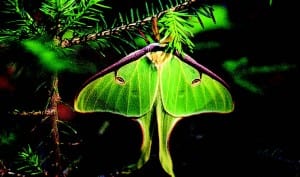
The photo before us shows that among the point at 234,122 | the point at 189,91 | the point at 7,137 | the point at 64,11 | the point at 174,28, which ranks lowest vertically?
the point at 234,122

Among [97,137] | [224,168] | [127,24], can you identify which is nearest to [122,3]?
[97,137]

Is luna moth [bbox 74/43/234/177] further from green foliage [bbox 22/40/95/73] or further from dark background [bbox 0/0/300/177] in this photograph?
dark background [bbox 0/0/300/177]

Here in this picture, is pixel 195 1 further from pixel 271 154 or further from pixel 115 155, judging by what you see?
pixel 271 154

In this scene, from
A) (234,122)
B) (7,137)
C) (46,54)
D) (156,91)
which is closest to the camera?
(46,54)

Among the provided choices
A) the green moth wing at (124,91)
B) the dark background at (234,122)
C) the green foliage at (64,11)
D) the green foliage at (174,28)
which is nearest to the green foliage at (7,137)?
the dark background at (234,122)

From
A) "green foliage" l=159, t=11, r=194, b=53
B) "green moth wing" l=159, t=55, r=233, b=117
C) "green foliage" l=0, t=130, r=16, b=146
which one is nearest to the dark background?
"green foliage" l=0, t=130, r=16, b=146

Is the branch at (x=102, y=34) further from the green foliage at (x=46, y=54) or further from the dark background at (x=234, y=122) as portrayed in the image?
the dark background at (x=234, y=122)

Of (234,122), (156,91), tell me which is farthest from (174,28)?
(234,122)

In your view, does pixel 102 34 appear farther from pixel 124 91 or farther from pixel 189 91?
pixel 189 91
